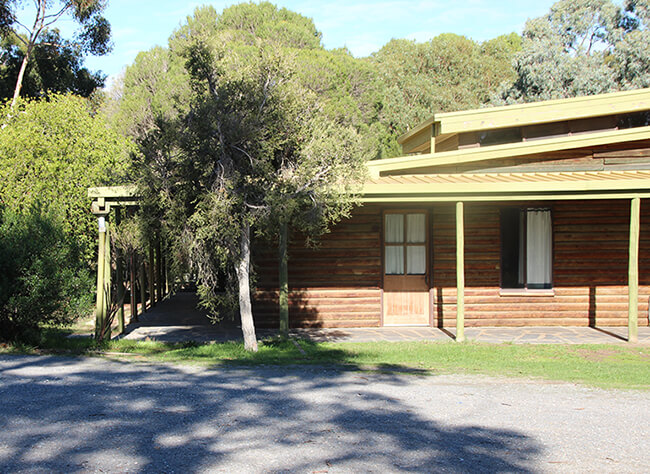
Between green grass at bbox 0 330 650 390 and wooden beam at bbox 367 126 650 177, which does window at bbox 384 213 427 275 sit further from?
green grass at bbox 0 330 650 390

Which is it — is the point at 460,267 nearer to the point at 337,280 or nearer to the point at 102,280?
the point at 337,280

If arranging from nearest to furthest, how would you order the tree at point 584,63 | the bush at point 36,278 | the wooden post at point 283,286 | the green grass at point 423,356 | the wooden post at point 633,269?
the green grass at point 423,356
the bush at point 36,278
the wooden post at point 283,286
the wooden post at point 633,269
the tree at point 584,63

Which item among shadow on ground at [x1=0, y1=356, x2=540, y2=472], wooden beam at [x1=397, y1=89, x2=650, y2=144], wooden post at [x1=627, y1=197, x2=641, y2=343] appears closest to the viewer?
shadow on ground at [x1=0, y1=356, x2=540, y2=472]

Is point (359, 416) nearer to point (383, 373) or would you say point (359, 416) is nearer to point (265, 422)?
point (265, 422)

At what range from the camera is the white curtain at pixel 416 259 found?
12281 mm

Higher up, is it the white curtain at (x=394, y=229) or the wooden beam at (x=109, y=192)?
the wooden beam at (x=109, y=192)

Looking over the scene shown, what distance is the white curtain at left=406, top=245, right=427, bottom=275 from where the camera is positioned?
40.3 ft

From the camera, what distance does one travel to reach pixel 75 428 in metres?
5.15

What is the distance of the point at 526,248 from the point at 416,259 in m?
2.18

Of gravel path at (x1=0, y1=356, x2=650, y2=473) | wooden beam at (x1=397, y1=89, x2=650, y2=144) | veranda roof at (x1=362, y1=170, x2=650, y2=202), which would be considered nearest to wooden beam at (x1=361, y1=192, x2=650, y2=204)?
veranda roof at (x1=362, y1=170, x2=650, y2=202)

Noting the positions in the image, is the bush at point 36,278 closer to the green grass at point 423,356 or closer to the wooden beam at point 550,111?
the green grass at point 423,356

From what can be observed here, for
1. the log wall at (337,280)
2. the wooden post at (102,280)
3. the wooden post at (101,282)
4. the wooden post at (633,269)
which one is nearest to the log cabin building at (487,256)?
the log wall at (337,280)

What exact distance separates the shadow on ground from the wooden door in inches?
193

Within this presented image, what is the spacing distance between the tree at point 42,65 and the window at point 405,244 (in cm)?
2139
